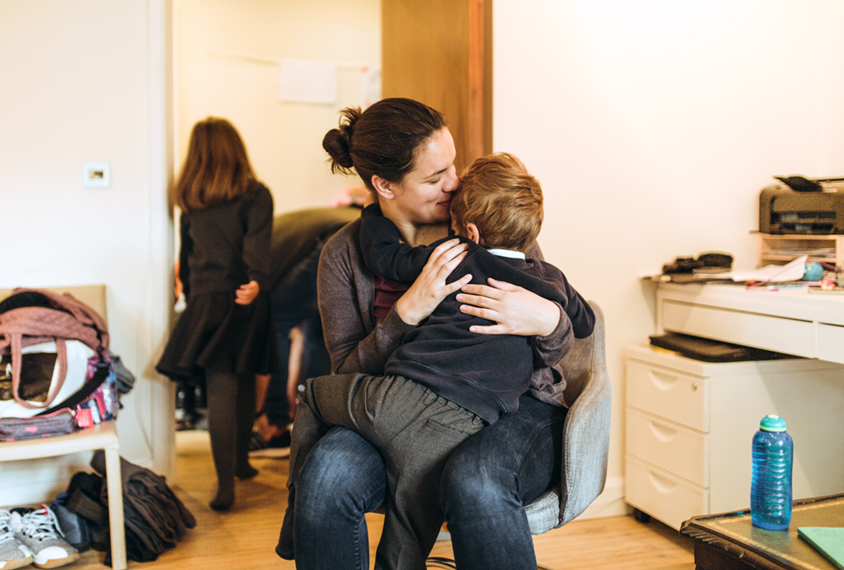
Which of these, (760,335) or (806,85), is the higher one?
(806,85)

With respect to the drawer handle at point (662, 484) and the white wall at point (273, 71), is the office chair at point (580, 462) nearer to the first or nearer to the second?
the drawer handle at point (662, 484)

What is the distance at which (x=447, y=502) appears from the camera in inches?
42.4

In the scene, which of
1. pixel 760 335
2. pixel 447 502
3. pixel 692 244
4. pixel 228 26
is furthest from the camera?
pixel 228 26

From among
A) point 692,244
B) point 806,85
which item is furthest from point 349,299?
point 806,85

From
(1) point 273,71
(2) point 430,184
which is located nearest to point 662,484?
(2) point 430,184

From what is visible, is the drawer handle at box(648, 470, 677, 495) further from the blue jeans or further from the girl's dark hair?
the girl's dark hair

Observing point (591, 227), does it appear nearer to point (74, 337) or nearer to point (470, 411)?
point (470, 411)

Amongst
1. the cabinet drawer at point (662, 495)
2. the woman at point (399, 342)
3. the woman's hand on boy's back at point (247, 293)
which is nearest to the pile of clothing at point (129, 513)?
the woman's hand on boy's back at point (247, 293)

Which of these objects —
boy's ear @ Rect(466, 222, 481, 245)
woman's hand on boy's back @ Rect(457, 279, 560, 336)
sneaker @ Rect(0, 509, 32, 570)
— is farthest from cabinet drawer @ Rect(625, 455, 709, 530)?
sneaker @ Rect(0, 509, 32, 570)

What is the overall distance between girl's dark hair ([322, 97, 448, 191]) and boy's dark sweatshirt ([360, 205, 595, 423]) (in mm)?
150

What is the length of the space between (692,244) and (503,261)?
3.91ft

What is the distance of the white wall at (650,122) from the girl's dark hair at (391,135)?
0.72 meters

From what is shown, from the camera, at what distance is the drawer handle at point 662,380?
75.0 inches

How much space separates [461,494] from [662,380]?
1113 millimetres
